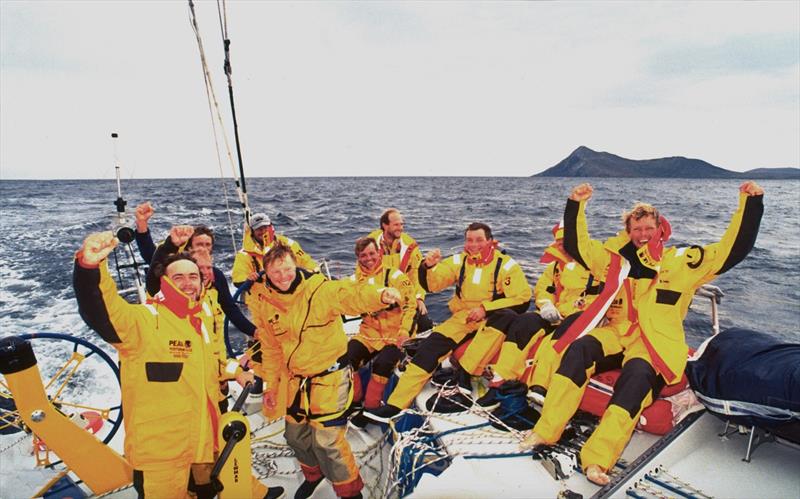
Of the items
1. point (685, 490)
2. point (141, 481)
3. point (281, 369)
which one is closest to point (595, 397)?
point (685, 490)

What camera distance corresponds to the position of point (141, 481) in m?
2.24

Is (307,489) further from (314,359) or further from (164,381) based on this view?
(164,381)

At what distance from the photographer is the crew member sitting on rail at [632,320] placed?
268 centimetres

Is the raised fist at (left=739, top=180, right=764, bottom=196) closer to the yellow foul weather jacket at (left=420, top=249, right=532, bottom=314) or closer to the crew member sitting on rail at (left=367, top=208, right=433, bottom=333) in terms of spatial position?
the yellow foul weather jacket at (left=420, top=249, right=532, bottom=314)

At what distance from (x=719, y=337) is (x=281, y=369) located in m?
2.96

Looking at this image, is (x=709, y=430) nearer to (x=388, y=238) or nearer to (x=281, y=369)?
(x=281, y=369)

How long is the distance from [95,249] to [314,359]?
4.50 ft

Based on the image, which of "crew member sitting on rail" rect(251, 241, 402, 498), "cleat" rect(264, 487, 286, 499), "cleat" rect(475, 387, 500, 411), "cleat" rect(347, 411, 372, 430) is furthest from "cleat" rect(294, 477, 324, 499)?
"cleat" rect(475, 387, 500, 411)

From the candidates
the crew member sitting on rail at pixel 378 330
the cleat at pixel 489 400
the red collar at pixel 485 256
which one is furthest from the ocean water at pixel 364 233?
the cleat at pixel 489 400

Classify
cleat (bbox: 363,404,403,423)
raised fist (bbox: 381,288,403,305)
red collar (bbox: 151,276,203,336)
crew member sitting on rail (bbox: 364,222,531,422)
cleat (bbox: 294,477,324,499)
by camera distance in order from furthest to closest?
crew member sitting on rail (bbox: 364,222,531,422)
cleat (bbox: 363,404,403,423)
cleat (bbox: 294,477,324,499)
raised fist (bbox: 381,288,403,305)
red collar (bbox: 151,276,203,336)

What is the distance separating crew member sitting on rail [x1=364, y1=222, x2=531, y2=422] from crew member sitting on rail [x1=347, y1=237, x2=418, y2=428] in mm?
271

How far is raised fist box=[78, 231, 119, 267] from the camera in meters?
1.86

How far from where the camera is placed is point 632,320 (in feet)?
10.5

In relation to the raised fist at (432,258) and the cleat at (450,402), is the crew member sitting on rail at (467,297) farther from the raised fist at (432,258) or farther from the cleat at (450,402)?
the cleat at (450,402)
